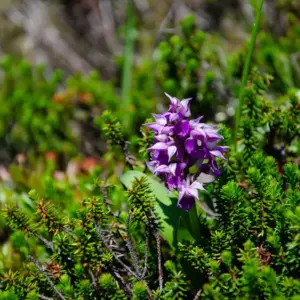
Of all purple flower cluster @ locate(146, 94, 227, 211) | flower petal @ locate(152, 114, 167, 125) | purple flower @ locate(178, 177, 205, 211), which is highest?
flower petal @ locate(152, 114, 167, 125)

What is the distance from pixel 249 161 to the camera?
1.83 m

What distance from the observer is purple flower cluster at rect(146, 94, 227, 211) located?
1.47 m

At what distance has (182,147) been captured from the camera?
59.1 inches

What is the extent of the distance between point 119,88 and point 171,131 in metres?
2.39

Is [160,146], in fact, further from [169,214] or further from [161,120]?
[169,214]

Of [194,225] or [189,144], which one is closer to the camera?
[189,144]

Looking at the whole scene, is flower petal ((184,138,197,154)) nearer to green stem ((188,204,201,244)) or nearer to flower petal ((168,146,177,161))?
flower petal ((168,146,177,161))

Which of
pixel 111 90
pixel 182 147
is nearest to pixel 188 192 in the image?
pixel 182 147

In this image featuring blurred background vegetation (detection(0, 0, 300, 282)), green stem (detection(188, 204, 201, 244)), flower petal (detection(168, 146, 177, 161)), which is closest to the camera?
flower petal (detection(168, 146, 177, 161))

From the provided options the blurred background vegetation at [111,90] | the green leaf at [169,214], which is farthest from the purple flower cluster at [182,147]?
the blurred background vegetation at [111,90]

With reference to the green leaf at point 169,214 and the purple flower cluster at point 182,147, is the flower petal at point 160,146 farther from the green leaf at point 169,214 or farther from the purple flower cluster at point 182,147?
the green leaf at point 169,214

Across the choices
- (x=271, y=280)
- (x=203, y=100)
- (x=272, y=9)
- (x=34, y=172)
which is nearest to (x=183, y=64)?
(x=203, y=100)

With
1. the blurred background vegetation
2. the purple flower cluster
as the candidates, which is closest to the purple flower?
the purple flower cluster

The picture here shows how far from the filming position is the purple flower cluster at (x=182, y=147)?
1471mm
